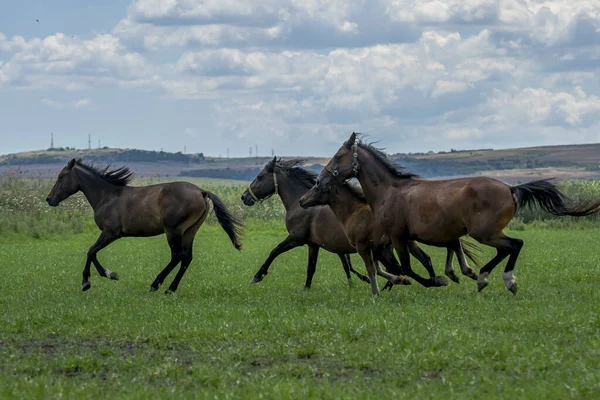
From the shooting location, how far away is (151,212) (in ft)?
54.7

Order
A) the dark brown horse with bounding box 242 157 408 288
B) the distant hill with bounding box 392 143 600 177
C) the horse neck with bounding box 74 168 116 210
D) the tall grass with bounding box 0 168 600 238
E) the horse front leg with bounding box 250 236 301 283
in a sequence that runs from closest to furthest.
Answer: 1. the dark brown horse with bounding box 242 157 408 288
2. the horse front leg with bounding box 250 236 301 283
3. the horse neck with bounding box 74 168 116 210
4. the tall grass with bounding box 0 168 600 238
5. the distant hill with bounding box 392 143 600 177

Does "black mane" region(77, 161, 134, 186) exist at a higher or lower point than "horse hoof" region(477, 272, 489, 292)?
higher

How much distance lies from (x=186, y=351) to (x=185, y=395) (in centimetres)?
227

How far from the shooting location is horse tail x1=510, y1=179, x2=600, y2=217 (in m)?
13.6

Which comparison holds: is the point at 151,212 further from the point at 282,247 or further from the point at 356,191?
the point at 356,191

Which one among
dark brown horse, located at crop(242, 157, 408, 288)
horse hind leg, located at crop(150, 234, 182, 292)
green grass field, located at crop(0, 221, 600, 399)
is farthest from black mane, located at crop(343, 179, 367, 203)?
horse hind leg, located at crop(150, 234, 182, 292)

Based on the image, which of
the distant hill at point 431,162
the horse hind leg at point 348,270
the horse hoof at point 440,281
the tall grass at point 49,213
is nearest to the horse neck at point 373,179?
the horse hoof at point 440,281

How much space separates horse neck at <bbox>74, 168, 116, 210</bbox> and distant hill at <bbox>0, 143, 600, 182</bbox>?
56.0m

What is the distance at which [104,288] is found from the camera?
17734 millimetres

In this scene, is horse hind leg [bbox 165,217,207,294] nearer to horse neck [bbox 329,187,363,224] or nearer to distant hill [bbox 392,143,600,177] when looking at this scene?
horse neck [bbox 329,187,363,224]

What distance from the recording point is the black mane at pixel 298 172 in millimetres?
16969

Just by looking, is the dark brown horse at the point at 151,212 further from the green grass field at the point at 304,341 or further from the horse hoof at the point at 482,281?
the horse hoof at the point at 482,281

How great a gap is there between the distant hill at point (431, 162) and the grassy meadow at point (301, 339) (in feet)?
192

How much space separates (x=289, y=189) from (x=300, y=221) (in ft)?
3.56
